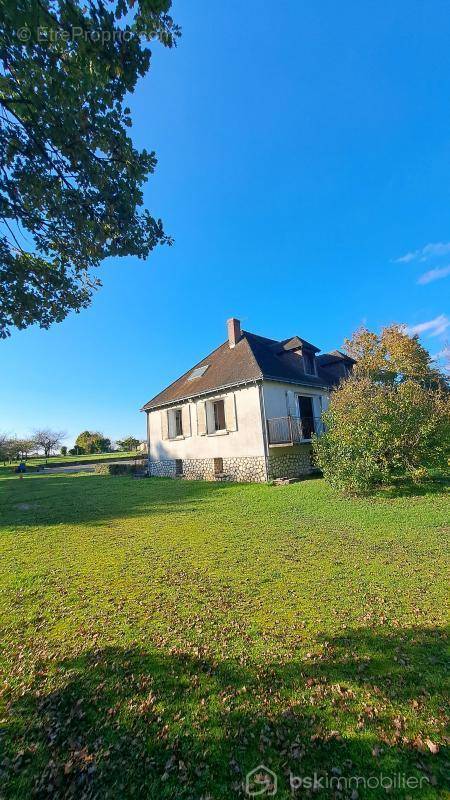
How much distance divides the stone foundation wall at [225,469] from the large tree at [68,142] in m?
9.24

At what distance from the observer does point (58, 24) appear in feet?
8.38

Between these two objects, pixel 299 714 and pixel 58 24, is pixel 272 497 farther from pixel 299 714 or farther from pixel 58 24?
pixel 58 24

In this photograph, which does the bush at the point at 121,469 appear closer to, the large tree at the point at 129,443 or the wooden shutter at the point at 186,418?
the wooden shutter at the point at 186,418

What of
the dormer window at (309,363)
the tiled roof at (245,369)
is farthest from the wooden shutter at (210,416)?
the dormer window at (309,363)

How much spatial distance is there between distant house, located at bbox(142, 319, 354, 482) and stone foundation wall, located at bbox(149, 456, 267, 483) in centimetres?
4

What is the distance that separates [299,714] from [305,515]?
530cm

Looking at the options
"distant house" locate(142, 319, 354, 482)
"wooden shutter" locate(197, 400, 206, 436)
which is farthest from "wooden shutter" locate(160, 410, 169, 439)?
"wooden shutter" locate(197, 400, 206, 436)

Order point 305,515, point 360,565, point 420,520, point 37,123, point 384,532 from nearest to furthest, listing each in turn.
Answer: point 37,123 → point 360,565 → point 384,532 → point 420,520 → point 305,515

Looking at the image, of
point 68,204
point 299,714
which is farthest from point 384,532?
point 68,204

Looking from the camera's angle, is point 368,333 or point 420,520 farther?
point 368,333

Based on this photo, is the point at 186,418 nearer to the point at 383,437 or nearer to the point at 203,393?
the point at 203,393


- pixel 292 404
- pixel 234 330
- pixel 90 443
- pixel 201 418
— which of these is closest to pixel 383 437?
pixel 292 404

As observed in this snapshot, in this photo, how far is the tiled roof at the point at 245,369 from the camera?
42.3 feet

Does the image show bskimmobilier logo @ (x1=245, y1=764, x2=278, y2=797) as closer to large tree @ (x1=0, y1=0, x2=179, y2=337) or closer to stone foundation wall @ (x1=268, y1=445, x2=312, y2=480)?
large tree @ (x1=0, y1=0, x2=179, y2=337)
